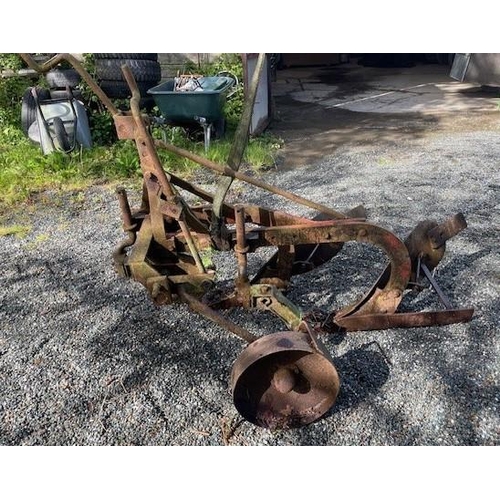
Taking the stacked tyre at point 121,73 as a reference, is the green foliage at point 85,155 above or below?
below

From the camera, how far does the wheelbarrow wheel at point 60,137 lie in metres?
6.29

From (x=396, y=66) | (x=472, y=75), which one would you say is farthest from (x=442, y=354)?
(x=396, y=66)

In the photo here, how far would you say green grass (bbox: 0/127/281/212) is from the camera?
5883 millimetres

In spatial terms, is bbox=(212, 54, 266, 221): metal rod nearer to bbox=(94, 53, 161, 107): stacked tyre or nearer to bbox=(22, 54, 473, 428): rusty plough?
bbox=(22, 54, 473, 428): rusty plough

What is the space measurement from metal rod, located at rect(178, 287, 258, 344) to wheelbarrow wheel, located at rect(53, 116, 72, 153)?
460cm

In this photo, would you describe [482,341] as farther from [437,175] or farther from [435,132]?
[435,132]

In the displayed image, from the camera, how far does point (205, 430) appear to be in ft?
8.25

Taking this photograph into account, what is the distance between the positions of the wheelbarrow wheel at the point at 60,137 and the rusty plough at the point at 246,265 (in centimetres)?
403

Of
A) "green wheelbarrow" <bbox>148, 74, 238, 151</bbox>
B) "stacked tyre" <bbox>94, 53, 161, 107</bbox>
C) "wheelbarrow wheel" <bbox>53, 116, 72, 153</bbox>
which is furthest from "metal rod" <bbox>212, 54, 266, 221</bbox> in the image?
"stacked tyre" <bbox>94, 53, 161, 107</bbox>

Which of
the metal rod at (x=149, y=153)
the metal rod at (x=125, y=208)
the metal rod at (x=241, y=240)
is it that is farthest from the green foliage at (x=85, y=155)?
the metal rod at (x=241, y=240)

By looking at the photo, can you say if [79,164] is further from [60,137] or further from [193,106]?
[193,106]

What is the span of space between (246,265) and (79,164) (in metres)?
4.47

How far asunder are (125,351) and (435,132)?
6796 mm

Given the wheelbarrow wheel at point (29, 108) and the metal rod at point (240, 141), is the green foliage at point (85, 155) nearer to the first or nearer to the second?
the wheelbarrow wheel at point (29, 108)
